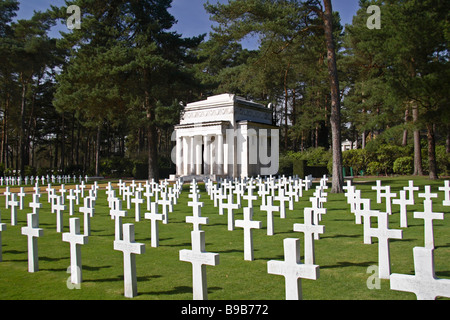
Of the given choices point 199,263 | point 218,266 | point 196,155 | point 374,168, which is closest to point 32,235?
point 218,266

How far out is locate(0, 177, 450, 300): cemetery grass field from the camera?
4.69m

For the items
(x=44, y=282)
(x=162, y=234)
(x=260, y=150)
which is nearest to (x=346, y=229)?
(x=162, y=234)

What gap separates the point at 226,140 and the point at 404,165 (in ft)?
50.2

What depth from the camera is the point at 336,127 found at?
19.3 m

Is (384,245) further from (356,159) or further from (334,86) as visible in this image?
(356,159)

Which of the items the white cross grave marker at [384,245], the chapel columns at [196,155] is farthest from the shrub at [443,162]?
the white cross grave marker at [384,245]

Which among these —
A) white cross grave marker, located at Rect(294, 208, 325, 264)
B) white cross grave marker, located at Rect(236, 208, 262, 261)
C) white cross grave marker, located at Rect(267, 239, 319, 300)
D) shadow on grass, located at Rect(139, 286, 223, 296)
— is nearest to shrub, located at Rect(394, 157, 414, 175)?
white cross grave marker, located at Rect(236, 208, 262, 261)

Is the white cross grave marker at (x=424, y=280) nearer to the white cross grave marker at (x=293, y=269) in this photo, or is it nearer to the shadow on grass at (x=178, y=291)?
the white cross grave marker at (x=293, y=269)

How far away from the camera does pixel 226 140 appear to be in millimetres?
35812

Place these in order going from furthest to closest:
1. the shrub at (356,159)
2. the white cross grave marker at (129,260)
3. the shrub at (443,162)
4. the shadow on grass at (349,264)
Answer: the shrub at (356,159)
the shrub at (443,162)
the shadow on grass at (349,264)
the white cross grave marker at (129,260)

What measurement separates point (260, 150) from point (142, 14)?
1757 cm

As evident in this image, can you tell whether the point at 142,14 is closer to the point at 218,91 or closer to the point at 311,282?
the point at 218,91

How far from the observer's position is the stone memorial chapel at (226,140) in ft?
116

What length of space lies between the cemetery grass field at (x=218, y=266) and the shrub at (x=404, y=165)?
24469mm
